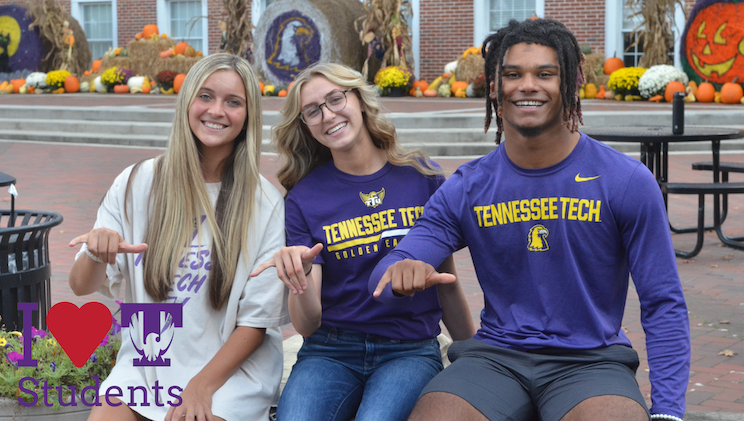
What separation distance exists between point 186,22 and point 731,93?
1399 cm

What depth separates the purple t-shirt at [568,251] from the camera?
2.13 meters

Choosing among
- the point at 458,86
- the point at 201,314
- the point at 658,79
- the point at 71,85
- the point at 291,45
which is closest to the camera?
the point at 201,314

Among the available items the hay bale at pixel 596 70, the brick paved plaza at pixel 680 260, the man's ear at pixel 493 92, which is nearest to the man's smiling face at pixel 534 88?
the man's ear at pixel 493 92

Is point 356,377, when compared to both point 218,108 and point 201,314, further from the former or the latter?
point 218,108

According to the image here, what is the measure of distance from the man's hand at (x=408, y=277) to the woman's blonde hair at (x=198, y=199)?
49cm

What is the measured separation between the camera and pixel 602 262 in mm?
2207

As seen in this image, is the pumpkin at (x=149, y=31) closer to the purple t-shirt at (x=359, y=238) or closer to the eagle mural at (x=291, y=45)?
the eagle mural at (x=291, y=45)

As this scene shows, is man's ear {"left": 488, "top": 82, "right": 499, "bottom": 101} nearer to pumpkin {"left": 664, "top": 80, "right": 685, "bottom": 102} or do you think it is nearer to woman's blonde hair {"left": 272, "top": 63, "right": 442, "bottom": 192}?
woman's blonde hair {"left": 272, "top": 63, "right": 442, "bottom": 192}

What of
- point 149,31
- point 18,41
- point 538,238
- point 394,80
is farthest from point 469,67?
point 538,238

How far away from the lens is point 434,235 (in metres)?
2.33

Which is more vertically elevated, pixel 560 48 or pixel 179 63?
pixel 179 63

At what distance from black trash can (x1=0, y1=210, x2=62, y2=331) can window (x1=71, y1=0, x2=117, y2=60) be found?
A: 21548 millimetres

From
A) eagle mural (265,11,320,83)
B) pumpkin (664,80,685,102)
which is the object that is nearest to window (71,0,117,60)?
eagle mural (265,11,320,83)

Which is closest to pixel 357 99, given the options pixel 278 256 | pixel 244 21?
pixel 278 256
